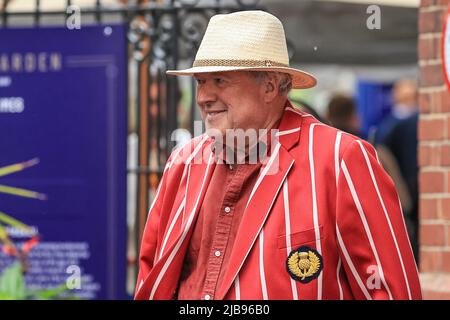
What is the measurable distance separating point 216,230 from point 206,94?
0.46 m

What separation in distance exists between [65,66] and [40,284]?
1324mm

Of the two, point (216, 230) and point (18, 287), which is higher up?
point (216, 230)

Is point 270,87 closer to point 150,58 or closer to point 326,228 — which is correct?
point 326,228

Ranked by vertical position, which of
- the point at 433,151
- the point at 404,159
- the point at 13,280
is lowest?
the point at 13,280

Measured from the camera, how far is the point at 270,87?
353 cm

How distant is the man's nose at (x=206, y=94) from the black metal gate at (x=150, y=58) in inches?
107

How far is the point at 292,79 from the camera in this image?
12.1ft

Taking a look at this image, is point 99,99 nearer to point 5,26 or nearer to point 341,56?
point 5,26

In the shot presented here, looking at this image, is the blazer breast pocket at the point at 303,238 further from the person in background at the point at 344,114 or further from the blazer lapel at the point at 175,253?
the person in background at the point at 344,114

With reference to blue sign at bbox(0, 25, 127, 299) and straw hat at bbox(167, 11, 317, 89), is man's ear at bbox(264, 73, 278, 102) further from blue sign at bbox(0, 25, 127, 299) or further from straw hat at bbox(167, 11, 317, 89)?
blue sign at bbox(0, 25, 127, 299)

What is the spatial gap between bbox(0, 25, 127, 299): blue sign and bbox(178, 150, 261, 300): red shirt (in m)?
2.81

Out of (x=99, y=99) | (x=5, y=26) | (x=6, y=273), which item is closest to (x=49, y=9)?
(x=5, y=26)

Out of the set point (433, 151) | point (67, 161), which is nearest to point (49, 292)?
point (67, 161)

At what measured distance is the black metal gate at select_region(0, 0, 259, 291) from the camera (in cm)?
634
